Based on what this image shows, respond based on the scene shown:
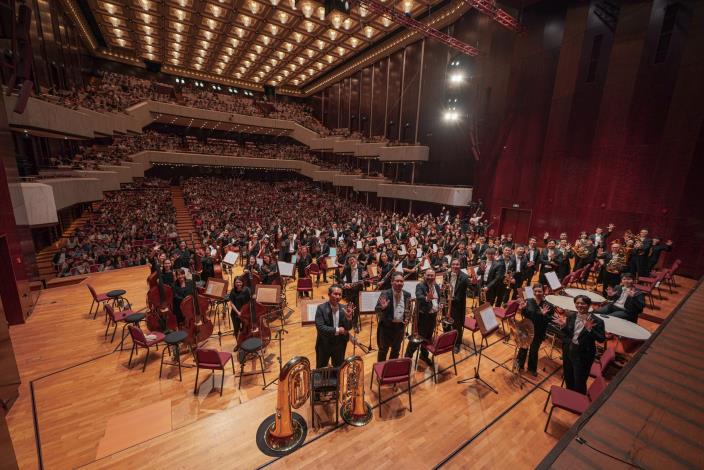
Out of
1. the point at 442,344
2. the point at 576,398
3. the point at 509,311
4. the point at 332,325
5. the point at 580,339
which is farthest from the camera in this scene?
the point at 509,311

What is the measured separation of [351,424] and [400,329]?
159 centimetres

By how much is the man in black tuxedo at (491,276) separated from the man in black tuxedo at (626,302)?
2.08 meters

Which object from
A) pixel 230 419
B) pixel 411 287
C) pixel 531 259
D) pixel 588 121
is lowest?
pixel 230 419

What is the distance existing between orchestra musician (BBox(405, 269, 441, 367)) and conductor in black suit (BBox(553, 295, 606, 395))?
179cm

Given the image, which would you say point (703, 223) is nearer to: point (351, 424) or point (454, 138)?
point (454, 138)

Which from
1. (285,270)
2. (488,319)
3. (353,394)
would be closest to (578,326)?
(488,319)

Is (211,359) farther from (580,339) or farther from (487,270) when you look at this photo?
(487,270)

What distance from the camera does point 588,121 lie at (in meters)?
12.2

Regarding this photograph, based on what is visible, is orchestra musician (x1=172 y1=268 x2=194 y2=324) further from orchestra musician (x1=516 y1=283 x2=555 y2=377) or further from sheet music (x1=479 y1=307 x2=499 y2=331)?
orchestra musician (x1=516 y1=283 x2=555 y2=377)

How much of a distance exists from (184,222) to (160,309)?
17067 mm

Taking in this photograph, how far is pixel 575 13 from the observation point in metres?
12.5

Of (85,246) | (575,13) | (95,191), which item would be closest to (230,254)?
(85,246)

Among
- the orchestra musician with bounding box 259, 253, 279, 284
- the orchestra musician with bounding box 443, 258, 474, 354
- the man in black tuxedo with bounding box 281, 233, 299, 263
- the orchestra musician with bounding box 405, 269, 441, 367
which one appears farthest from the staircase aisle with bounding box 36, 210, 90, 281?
the orchestra musician with bounding box 443, 258, 474, 354

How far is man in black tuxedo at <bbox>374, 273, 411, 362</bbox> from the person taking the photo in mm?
4957
